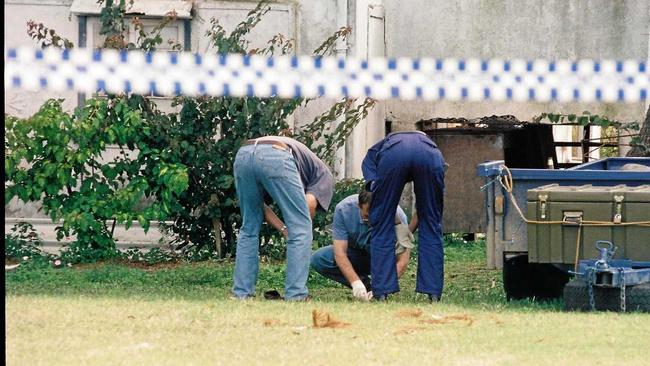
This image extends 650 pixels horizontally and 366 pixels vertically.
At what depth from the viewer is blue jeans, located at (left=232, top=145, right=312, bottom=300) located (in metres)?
11.2

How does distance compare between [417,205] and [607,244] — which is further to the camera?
[417,205]

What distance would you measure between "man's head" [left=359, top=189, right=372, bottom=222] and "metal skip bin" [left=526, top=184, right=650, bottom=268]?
131 centimetres

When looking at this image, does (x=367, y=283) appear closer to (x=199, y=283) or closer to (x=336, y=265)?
(x=336, y=265)

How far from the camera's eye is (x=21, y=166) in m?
14.6

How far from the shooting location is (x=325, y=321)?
9.44 m

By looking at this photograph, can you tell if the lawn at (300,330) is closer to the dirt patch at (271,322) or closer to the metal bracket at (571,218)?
the dirt patch at (271,322)

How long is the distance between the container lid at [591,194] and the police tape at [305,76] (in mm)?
4670

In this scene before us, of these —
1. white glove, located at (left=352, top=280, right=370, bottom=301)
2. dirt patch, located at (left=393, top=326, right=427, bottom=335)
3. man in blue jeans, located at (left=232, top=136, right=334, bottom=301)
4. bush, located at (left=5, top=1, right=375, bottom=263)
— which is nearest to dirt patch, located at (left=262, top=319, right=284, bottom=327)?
dirt patch, located at (left=393, top=326, right=427, bottom=335)

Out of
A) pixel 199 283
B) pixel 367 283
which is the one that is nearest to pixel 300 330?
pixel 367 283

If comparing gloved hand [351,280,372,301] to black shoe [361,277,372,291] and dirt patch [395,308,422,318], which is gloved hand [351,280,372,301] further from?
dirt patch [395,308,422,318]

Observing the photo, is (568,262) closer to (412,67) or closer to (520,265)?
(520,265)

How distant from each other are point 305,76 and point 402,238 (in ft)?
13.7

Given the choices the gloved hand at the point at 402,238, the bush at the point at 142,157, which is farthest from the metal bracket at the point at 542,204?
the bush at the point at 142,157

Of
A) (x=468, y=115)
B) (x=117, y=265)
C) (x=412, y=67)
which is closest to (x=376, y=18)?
(x=468, y=115)
